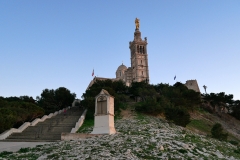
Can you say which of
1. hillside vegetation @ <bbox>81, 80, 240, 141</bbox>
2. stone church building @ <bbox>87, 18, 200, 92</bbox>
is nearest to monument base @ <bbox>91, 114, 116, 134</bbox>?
hillside vegetation @ <bbox>81, 80, 240, 141</bbox>

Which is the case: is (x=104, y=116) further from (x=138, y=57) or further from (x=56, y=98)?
(x=138, y=57)

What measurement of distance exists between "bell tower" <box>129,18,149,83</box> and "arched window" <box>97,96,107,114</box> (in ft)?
231

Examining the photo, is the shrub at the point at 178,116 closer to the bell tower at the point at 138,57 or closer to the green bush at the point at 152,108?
the green bush at the point at 152,108

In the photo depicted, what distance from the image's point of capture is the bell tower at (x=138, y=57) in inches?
3576

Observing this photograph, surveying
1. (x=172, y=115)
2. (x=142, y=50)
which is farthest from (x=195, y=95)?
(x=142, y=50)

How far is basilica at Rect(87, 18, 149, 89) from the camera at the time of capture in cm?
9119

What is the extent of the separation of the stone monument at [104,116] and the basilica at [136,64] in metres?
70.5

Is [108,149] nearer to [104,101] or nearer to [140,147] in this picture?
[140,147]

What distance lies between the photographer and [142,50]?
9631 centimetres

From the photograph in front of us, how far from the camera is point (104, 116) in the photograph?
57.5 feet

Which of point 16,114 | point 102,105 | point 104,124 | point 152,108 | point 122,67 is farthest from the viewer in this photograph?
point 122,67

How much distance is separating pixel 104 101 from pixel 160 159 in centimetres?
945

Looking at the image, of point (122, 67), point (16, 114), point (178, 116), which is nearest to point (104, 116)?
point (16, 114)

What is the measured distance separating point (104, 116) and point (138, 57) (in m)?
77.3
